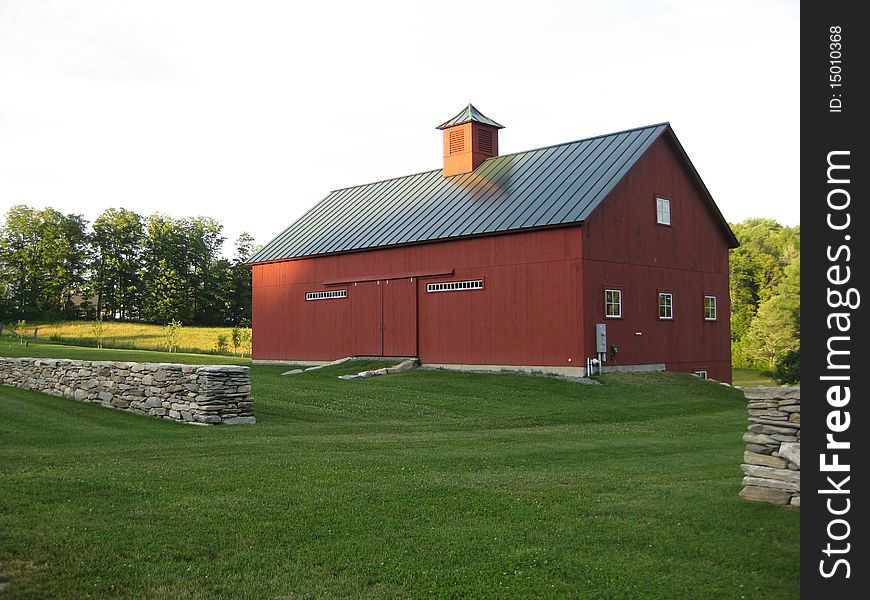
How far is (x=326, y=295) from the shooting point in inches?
1328

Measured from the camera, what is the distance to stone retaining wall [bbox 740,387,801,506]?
8.35 m

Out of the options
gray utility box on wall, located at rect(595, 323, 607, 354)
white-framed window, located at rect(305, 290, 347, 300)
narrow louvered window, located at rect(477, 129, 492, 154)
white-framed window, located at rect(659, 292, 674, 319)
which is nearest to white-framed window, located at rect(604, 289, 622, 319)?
gray utility box on wall, located at rect(595, 323, 607, 354)

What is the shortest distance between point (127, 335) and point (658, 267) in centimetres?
4085

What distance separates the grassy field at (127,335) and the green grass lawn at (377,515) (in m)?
38.0

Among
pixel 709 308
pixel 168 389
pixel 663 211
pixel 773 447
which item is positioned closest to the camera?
pixel 773 447

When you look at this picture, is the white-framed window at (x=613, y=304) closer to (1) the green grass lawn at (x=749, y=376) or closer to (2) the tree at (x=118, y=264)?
(1) the green grass lawn at (x=749, y=376)

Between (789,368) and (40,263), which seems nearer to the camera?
(789,368)

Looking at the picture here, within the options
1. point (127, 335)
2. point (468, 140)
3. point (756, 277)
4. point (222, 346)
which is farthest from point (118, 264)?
point (756, 277)

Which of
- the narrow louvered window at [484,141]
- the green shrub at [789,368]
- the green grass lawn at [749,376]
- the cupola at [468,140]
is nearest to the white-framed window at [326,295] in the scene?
the cupola at [468,140]

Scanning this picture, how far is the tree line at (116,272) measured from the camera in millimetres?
67875

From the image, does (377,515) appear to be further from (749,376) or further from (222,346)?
(749,376)

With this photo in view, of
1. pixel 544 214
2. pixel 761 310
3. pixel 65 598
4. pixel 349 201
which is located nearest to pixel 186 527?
pixel 65 598

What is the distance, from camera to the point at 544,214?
27.1 m
